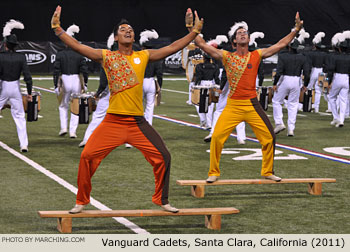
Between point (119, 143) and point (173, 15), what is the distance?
3701cm

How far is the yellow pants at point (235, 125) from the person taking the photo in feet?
30.6

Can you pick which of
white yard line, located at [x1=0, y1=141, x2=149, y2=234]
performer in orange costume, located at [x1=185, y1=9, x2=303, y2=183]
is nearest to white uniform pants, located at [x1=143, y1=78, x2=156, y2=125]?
white yard line, located at [x1=0, y1=141, x2=149, y2=234]

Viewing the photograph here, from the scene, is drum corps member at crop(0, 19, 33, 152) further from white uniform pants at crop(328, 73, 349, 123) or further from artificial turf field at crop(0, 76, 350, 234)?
white uniform pants at crop(328, 73, 349, 123)

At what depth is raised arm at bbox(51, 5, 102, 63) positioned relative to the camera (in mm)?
7168

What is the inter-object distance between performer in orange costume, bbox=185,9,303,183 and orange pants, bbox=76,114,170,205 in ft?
6.65

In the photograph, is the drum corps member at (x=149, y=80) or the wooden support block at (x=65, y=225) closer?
the wooden support block at (x=65, y=225)

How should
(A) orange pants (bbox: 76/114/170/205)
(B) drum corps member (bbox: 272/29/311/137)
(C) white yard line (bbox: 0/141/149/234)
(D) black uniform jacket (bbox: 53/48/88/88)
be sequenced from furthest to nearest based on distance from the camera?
(B) drum corps member (bbox: 272/29/311/137) < (D) black uniform jacket (bbox: 53/48/88/88) < (C) white yard line (bbox: 0/141/149/234) < (A) orange pants (bbox: 76/114/170/205)

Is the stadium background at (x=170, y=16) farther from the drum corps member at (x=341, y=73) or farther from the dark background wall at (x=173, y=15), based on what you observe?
the drum corps member at (x=341, y=73)

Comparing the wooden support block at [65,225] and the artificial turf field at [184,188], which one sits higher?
the wooden support block at [65,225]

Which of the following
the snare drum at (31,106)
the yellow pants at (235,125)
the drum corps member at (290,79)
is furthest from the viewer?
the drum corps member at (290,79)

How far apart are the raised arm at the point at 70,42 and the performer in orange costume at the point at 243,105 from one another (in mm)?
2257

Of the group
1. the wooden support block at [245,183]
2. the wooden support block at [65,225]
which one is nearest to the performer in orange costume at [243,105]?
the wooden support block at [245,183]

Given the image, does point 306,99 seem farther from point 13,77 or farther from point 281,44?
point 281,44

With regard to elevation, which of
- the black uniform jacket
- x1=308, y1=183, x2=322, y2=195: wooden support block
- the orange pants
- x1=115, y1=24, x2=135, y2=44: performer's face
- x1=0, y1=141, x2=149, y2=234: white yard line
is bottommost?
x1=0, y1=141, x2=149, y2=234: white yard line
